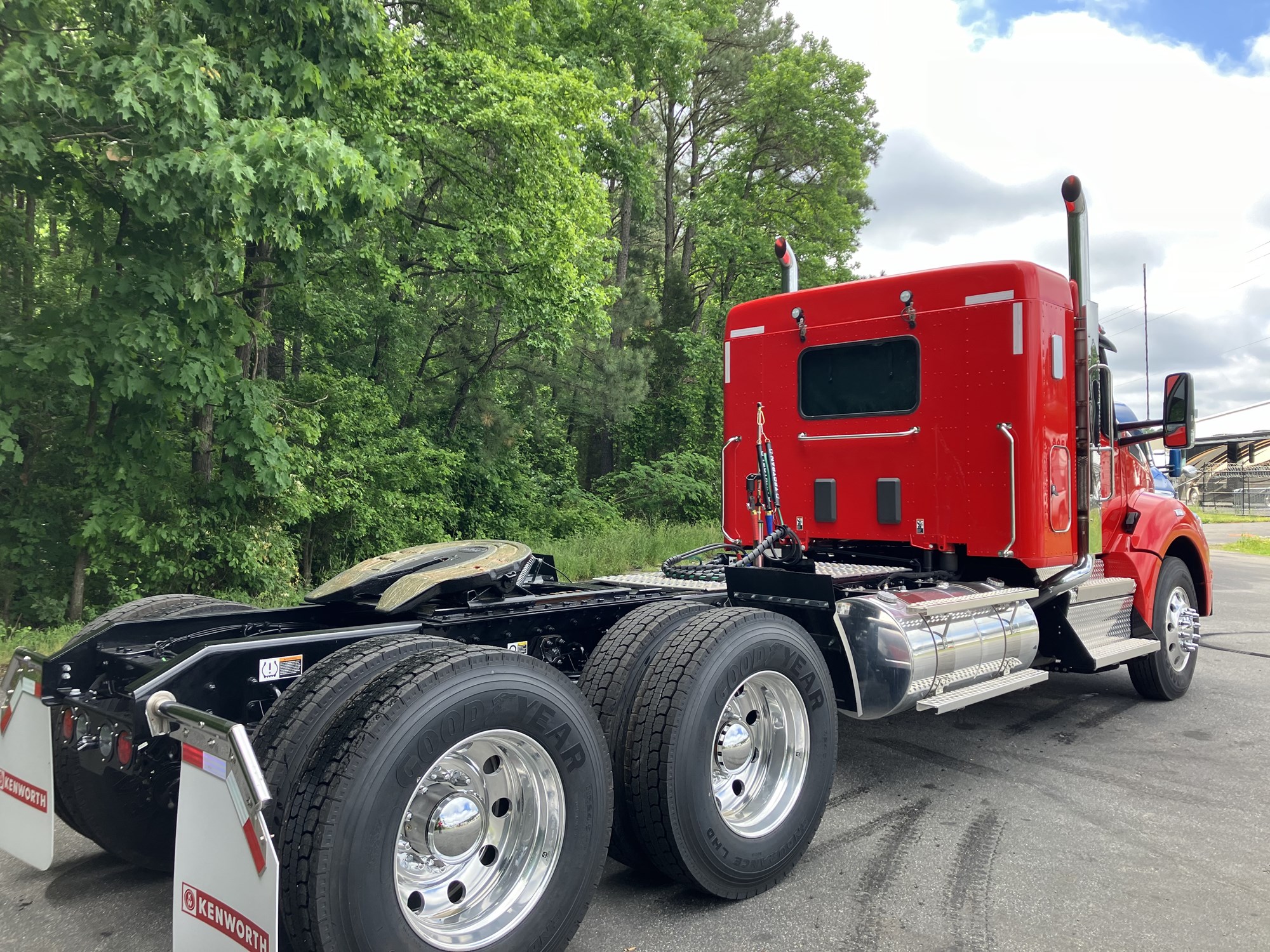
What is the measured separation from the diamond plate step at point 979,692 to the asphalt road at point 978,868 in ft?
1.46

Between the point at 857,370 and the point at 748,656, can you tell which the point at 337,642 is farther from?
the point at 857,370

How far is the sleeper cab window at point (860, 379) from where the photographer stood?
5.09 meters

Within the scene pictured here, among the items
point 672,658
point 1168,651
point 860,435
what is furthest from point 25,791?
point 1168,651

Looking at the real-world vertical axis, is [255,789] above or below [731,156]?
below

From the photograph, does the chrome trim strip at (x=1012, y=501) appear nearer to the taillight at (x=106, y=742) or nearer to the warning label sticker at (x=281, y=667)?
the warning label sticker at (x=281, y=667)

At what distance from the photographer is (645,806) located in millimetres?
2971

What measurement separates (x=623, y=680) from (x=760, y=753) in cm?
71

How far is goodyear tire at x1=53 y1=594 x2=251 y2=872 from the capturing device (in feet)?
9.80

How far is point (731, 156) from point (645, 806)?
82.8 ft

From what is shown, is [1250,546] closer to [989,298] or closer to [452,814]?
[989,298]

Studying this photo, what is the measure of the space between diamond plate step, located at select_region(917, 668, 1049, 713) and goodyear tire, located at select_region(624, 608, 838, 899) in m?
0.76

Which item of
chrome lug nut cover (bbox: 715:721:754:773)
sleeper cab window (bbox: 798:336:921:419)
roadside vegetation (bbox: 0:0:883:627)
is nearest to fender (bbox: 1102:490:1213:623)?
sleeper cab window (bbox: 798:336:921:419)

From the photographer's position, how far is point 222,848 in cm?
209

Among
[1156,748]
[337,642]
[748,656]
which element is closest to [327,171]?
[337,642]
